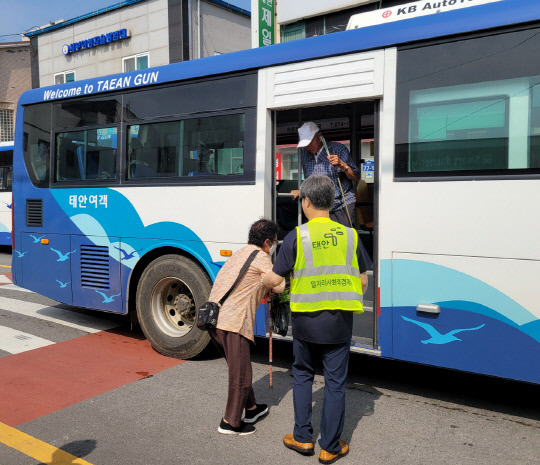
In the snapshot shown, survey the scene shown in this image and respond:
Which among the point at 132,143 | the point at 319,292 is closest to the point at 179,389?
the point at 319,292

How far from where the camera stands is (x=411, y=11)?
4812 mm

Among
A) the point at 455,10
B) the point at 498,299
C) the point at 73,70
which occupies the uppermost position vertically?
the point at 73,70

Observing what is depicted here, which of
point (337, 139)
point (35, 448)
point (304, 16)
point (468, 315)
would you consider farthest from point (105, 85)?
point (304, 16)

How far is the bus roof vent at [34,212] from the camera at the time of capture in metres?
6.74

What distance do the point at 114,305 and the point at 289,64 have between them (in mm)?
3285

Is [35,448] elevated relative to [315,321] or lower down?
lower down

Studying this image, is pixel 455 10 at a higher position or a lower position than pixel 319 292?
higher

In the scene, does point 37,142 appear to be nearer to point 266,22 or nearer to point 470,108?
point 470,108

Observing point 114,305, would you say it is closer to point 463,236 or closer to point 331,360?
point 331,360

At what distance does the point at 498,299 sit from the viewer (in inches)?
153

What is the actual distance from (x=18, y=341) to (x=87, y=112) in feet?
9.15

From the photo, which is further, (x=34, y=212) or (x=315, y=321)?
(x=34, y=212)

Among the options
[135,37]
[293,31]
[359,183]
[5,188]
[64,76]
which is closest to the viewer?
[359,183]

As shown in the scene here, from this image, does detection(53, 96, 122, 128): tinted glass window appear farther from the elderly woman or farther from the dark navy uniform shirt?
the dark navy uniform shirt
